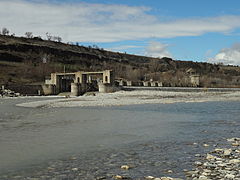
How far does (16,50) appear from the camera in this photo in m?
140

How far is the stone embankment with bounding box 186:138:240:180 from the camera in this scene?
273 inches

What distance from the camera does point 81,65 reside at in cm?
14812

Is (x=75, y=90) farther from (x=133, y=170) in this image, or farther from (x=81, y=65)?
(x=81, y=65)

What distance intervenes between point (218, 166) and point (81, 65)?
468ft

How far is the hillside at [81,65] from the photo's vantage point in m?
102

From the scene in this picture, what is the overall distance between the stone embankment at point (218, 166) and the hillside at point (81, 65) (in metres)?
77.9

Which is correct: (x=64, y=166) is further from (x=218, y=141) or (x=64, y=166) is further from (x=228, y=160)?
(x=218, y=141)

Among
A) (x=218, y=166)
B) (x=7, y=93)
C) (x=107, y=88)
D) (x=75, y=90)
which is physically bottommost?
(x=218, y=166)

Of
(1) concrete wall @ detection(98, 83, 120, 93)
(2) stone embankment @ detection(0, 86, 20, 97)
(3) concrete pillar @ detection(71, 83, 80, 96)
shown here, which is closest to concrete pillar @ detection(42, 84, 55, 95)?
(2) stone embankment @ detection(0, 86, 20, 97)

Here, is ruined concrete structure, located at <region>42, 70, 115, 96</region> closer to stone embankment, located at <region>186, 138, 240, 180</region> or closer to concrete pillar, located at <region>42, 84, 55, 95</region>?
concrete pillar, located at <region>42, 84, 55, 95</region>

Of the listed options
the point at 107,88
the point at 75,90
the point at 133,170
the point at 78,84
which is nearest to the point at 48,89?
the point at 78,84

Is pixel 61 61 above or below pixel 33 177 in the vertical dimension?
above

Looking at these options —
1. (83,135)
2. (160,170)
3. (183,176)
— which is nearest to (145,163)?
(160,170)

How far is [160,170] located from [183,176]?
0.79m
